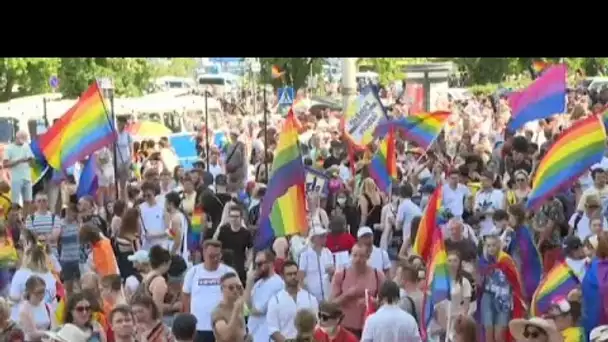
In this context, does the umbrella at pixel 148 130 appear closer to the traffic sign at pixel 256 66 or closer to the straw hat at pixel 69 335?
the traffic sign at pixel 256 66

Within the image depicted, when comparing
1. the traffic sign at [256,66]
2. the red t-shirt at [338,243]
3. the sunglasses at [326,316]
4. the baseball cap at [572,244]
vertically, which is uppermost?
the traffic sign at [256,66]

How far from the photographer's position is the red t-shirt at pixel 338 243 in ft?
27.8

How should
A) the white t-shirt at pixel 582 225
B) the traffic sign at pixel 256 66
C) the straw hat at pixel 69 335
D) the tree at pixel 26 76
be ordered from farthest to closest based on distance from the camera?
the tree at pixel 26 76 → the traffic sign at pixel 256 66 → the white t-shirt at pixel 582 225 → the straw hat at pixel 69 335

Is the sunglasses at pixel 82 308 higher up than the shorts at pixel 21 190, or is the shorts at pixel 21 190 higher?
the sunglasses at pixel 82 308

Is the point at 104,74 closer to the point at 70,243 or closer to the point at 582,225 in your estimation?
the point at 70,243

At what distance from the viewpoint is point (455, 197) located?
1065 cm

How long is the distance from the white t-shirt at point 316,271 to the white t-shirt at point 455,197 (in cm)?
256

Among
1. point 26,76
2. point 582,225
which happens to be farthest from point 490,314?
point 26,76

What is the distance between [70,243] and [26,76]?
24912 millimetres

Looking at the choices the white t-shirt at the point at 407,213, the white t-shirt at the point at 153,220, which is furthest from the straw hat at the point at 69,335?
the white t-shirt at the point at 407,213

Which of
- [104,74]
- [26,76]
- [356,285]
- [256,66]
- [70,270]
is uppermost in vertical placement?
[256,66]

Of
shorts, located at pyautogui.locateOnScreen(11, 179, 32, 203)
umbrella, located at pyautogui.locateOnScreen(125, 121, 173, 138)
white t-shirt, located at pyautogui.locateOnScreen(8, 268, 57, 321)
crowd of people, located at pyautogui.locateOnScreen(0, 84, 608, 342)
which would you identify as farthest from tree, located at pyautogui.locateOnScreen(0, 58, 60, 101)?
white t-shirt, located at pyautogui.locateOnScreen(8, 268, 57, 321)
